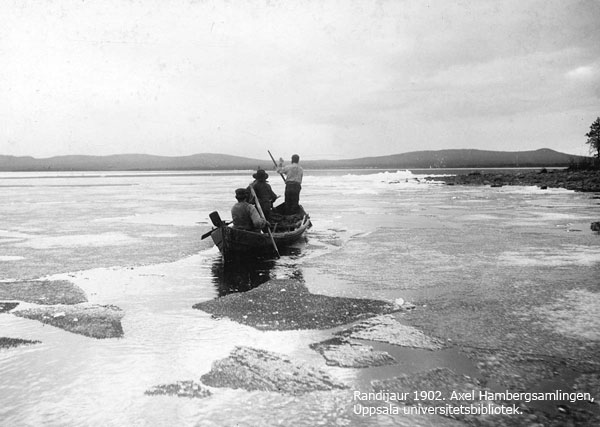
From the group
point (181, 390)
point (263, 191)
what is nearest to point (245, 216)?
point (263, 191)

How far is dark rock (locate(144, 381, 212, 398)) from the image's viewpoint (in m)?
4.44

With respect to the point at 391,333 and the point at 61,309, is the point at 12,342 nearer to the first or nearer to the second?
the point at 61,309

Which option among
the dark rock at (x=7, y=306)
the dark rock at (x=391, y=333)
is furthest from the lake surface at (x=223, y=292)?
the dark rock at (x=7, y=306)

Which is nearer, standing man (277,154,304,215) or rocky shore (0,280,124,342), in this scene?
rocky shore (0,280,124,342)

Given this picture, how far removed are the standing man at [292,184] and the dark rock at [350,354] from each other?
1054cm

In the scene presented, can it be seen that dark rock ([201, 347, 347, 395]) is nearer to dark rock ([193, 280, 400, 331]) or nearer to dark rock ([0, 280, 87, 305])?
dark rock ([193, 280, 400, 331])

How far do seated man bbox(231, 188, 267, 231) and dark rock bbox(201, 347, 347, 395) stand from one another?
6.38 metres

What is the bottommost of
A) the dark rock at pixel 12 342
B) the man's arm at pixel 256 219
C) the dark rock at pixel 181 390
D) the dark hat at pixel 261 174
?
the dark rock at pixel 181 390

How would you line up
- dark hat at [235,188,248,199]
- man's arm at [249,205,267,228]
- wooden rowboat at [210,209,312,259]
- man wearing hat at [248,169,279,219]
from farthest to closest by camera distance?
1. man wearing hat at [248,169,279,219]
2. man's arm at [249,205,267,228]
3. dark hat at [235,188,248,199]
4. wooden rowboat at [210,209,312,259]

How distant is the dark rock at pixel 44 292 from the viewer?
7.66 meters

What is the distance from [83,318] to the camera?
21.9ft

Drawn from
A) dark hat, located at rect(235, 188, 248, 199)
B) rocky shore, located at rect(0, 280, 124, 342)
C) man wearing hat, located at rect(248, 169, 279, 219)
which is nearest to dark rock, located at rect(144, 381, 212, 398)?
rocky shore, located at rect(0, 280, 124, 342)

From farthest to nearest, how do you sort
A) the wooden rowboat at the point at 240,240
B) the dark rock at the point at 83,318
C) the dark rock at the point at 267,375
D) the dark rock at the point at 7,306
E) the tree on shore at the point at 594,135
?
the tree on shore at the point at 594,135 → the wooden rowboat at the point at 240,240 → the dark rock at the point at 7,306 → the dark rock at the point at 83,318 → the dark rock at the point at 267,375

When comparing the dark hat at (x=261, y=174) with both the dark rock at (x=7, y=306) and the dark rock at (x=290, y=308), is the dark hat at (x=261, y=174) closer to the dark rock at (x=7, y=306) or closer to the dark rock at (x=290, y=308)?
the dark rock at (x=290, y=308)
